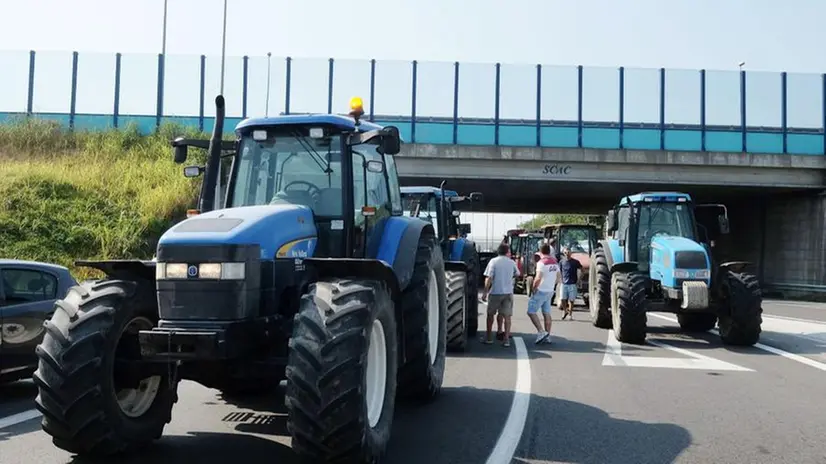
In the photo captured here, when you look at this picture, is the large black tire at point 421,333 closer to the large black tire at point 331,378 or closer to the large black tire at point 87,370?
the large black tire at point 331,378

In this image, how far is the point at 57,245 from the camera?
1930cm

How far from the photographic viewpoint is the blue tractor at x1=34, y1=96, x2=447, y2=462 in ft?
15.6

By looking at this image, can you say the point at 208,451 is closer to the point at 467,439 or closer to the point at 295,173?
the point at 467,439

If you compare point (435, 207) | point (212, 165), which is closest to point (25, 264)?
→ point (212, 165)

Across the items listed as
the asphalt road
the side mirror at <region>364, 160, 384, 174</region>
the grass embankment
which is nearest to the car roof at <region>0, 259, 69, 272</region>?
the asphalt road

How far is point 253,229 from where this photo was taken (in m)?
5.39

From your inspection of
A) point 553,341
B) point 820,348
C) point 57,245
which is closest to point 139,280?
point 553,341

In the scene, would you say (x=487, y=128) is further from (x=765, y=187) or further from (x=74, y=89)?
(x=74, y=89)

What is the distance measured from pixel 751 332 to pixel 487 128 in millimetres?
18271

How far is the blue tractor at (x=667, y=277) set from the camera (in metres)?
12.7

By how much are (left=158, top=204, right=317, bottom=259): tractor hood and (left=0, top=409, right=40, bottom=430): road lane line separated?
111 inches

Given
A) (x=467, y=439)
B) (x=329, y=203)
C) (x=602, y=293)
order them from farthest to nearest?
1. (x=602, y=293)
2. (x=329, y=203)
3. (x=467, y=439)

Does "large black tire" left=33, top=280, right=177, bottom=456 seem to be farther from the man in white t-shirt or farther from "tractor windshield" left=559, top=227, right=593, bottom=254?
"tractor windshield" left=559, top=227, right=593, bottom=254

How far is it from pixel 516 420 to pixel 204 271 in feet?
11.1
